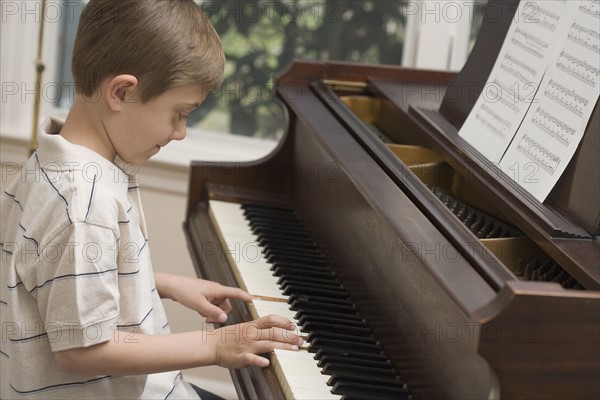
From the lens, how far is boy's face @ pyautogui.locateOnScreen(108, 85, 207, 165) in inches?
59.8

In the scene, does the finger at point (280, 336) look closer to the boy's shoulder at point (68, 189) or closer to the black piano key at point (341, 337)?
the black piano key at point (341, 337)

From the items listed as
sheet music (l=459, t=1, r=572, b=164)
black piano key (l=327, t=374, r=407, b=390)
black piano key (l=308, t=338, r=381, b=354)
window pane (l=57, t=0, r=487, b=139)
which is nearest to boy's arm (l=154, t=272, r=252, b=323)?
black piano key (l=308, t=338, r=381, b=354)

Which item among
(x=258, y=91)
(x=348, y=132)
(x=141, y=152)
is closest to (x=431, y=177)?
(x=348, y=132)

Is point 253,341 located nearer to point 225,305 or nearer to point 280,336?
point 280,336

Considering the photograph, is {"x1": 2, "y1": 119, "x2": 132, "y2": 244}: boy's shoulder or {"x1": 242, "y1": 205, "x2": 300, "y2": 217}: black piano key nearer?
{"x1": 2, "y1": 119, "x2": 132, "y2": 244}: boy's shoulder

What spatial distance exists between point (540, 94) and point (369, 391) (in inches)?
27.7

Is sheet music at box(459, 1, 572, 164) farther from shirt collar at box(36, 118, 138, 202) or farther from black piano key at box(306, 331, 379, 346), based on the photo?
shirt collar at box(36, 118, 138, 202)

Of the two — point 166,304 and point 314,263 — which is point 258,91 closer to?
point 166,304

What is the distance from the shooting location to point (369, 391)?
4.36 feet

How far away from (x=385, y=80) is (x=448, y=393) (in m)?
1.34

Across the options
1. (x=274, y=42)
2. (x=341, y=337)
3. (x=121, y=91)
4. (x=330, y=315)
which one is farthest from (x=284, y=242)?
(x=274, y=42)

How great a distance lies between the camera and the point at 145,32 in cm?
150

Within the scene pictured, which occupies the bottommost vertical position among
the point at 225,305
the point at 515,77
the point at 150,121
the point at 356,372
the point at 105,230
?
the point at 225,305

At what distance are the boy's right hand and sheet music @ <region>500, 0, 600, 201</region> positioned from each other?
0.49m
